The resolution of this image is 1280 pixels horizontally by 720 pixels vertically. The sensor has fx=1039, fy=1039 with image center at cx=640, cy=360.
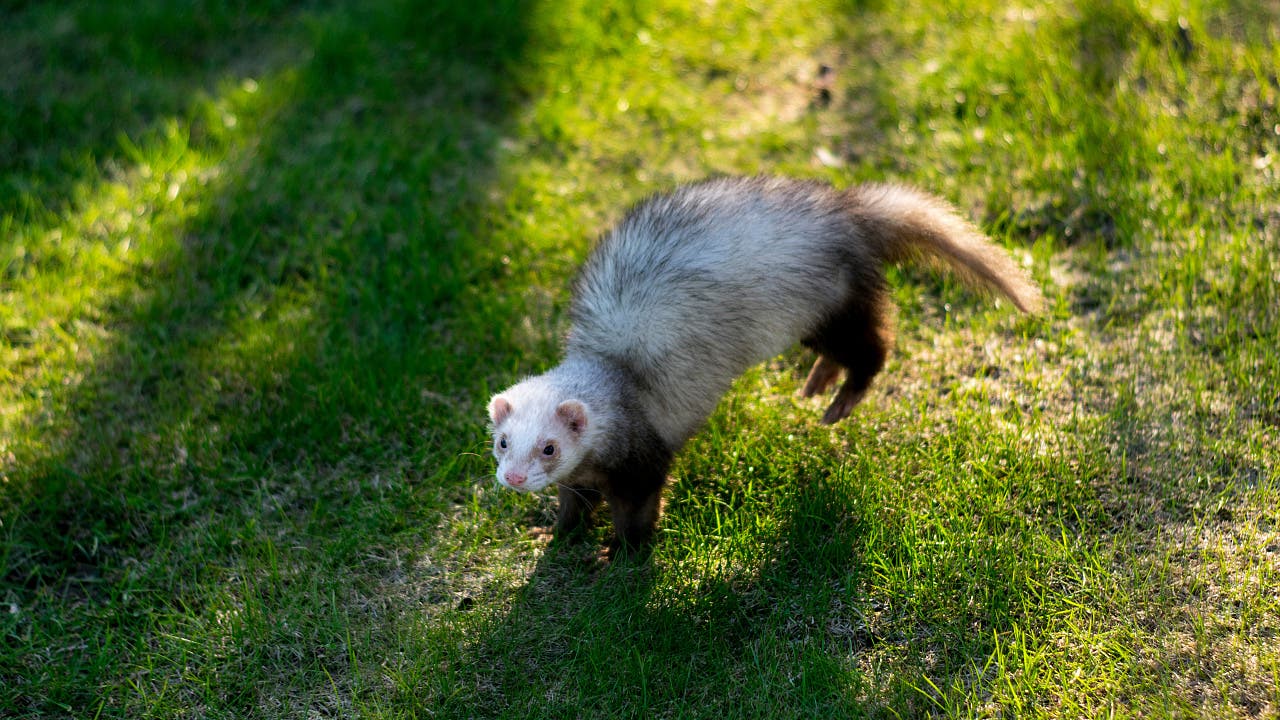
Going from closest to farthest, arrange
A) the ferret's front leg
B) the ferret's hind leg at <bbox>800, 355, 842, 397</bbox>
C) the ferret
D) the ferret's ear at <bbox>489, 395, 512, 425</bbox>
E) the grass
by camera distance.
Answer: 1. the grass
2. the ferret's ear at <bbox>489, 395, 512, 425</bbox>
3. the ferret
4. the ferret's front leg
5. the ferret's hind leg at <bbox>800, 355, 842, 397</bbox>

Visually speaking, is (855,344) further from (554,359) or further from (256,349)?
(256,349)

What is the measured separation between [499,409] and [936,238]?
1.74 m

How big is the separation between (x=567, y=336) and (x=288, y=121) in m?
2.69

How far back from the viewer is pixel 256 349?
451cm

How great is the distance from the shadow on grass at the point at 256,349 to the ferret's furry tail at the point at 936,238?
175 centimetres

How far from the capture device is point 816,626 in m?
3.42

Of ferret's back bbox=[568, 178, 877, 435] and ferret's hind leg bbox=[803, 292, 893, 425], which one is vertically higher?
ferret's back bbox=[568, 178, 877, 435]

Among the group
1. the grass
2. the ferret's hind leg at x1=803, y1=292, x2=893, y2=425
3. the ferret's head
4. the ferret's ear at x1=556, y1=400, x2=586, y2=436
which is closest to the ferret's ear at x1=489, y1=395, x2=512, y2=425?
the ferret's head

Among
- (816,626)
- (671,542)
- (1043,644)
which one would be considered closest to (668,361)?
(671,542)

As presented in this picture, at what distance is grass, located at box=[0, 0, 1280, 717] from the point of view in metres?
3.35

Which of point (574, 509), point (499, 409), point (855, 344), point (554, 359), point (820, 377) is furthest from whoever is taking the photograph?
point (554, 359)

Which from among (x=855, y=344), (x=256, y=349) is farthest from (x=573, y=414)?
(x=256, y=349)

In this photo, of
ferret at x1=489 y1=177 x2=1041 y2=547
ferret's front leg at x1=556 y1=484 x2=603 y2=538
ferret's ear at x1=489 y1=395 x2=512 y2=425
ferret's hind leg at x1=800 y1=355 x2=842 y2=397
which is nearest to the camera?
ferret's ear at x1=489 y1=395 x2=512 y2=425

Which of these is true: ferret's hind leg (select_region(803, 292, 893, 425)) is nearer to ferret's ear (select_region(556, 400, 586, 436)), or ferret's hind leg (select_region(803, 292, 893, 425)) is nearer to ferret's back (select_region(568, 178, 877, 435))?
ferret's back (select_region(568, 178, 877, 435))
